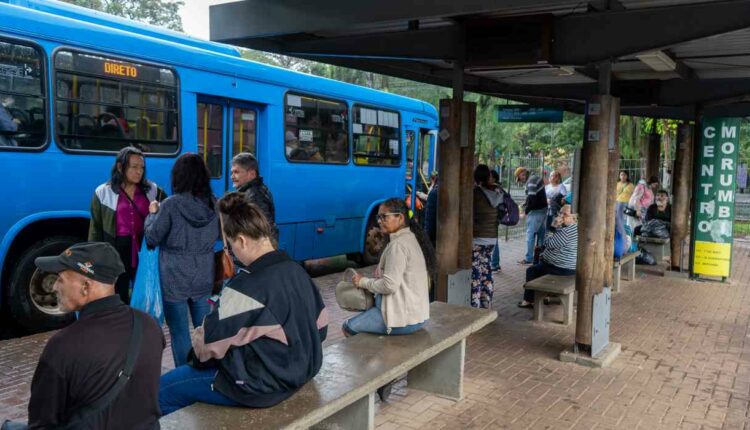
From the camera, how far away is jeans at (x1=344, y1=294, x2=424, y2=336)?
4574mm

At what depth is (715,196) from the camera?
1021 cm

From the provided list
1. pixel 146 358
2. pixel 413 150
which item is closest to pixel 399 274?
pixel 146 358

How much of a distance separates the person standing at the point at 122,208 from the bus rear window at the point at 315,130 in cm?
415

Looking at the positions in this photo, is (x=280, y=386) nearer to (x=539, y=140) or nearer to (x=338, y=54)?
(x=338, y=54)

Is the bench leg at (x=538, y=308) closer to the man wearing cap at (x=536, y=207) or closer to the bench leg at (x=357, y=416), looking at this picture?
the man wearing cap at (x=536, y=207)

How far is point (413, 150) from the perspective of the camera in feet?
42.2

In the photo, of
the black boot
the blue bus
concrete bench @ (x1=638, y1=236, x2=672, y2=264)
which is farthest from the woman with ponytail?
concrete bench @ (x1=638, y1=236, x2=672, y2=264)

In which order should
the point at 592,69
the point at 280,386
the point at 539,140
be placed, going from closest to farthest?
the point at 280,386 < the point at 592,69 < the point at 539,140

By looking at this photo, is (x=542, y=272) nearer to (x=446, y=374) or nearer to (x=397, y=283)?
(x=446, y=374)

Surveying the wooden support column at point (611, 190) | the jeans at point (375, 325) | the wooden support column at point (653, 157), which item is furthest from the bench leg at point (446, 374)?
the wooden support column at point (653, 157)

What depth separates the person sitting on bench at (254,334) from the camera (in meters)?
2.84

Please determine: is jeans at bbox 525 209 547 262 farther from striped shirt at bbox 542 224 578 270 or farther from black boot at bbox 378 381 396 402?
black boot at bbox 378 381 396 402

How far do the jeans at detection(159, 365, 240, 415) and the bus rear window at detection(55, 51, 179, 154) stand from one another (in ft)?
14.1

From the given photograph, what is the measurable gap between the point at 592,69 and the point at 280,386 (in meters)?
6.10
